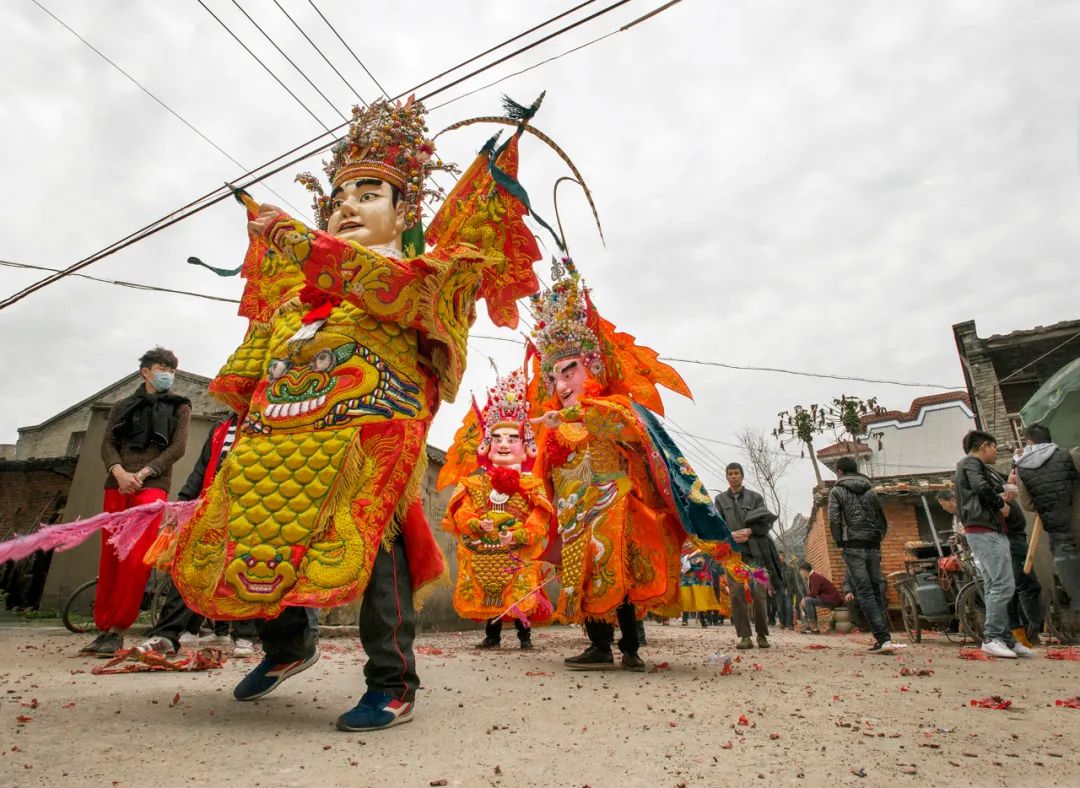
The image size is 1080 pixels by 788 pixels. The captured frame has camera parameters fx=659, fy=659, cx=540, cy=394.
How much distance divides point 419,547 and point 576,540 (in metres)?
1.85

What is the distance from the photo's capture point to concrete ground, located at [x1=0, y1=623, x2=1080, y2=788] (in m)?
1.65

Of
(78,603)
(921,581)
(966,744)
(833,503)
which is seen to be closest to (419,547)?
(966,744)

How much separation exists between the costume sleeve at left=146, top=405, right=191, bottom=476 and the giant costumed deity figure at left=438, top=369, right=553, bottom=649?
8.49ft

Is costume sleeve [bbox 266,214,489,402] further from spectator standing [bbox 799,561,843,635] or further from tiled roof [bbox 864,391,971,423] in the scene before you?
tiled roof [bbox 864,391,971,423]

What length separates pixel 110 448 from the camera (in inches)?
154

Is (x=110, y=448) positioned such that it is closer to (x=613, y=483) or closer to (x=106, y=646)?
(x=106, y=646)

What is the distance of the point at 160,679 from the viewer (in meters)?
2.91

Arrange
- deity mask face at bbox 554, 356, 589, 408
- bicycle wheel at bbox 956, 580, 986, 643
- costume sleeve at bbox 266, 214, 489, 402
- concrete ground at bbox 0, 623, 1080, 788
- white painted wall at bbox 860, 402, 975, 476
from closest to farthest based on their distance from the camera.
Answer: concrete ground at bbox 0, 623, 1080, 788 → costume sleeve at bbox 266, 214, 489, 402 → deity mask face at bbox 554, 356, 589, 408 → bicycle wheel at bbox 956, 580, 986, 643 → white painted wall at bbox 860, 402, 975, 476

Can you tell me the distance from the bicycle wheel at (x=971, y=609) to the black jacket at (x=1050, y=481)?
1.87 metres

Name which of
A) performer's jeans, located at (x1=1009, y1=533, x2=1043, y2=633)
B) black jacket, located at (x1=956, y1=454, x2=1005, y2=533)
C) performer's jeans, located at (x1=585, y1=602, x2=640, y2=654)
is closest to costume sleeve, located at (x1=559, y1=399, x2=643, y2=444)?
performer's jeans, located at (x1=585, y1=602, x2=640, y2=654)

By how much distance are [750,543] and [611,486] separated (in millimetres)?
3077

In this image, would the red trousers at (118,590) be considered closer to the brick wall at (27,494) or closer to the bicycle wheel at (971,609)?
the bicycle wheel at (971,609)

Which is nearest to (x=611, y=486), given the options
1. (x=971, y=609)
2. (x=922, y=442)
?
(x=971, y=609)

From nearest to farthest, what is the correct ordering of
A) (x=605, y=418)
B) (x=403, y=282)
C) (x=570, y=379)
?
1. (x=403, y=282)
2. (x=605, y=418)
3. (x=570, y=379)
